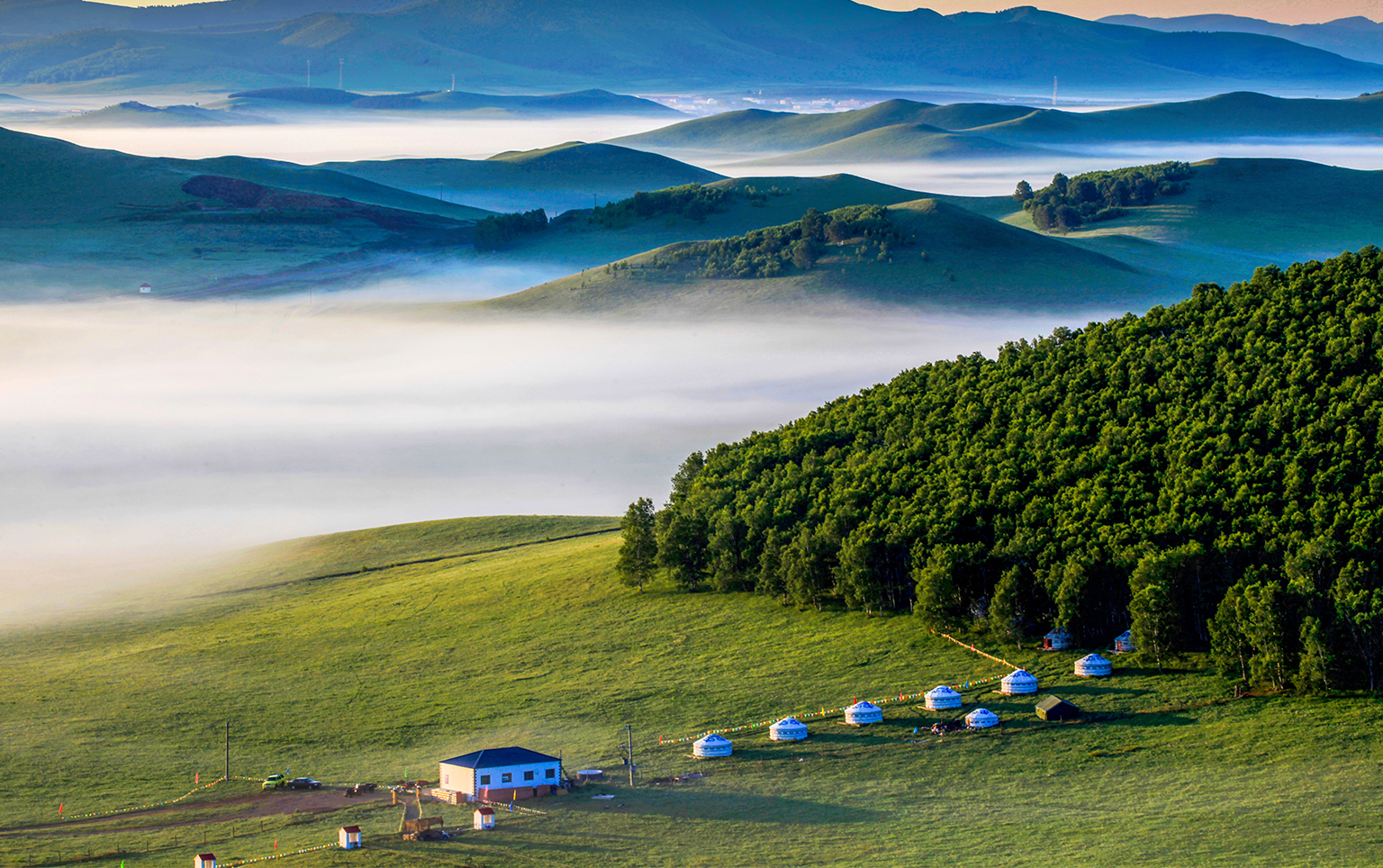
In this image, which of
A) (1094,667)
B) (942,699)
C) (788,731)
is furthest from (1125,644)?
(788,731)

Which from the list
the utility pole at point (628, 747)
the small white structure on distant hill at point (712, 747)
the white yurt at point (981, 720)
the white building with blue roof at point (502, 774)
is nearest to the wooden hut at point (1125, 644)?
the white yurt at point (981, 720)

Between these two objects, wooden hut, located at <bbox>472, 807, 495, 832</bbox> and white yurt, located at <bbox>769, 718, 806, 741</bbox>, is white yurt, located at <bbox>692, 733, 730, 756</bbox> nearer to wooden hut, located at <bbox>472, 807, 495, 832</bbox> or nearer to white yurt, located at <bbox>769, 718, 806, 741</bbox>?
white yurt, located at <bbox>769, 718, 806, 741</bbox>

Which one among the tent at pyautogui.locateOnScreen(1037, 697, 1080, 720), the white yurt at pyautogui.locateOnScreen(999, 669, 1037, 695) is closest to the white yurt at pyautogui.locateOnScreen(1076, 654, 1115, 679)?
the white yurt at pyautogui.locateOnScreen(999, 669, 1037, 695)

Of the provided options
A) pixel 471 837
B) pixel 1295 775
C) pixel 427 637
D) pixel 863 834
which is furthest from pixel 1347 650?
pixel 427 637

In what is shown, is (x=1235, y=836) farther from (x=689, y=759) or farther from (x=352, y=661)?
(x=352, y=661)

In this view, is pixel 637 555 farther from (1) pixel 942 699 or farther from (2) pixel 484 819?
(2) pixel 484 819
